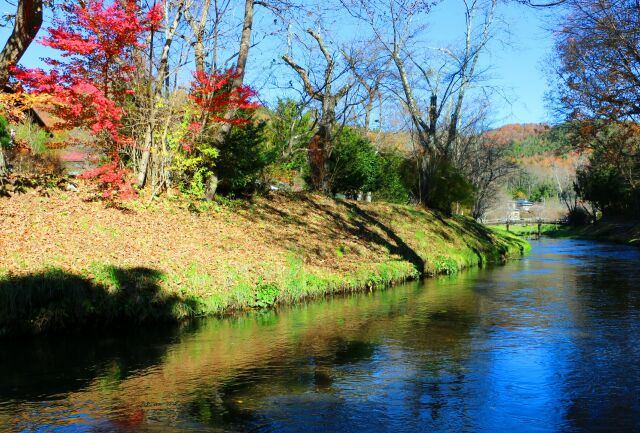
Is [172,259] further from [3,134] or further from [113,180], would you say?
[3,134]

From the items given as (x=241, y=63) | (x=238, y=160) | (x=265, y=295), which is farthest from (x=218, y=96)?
(x=265, y=295)

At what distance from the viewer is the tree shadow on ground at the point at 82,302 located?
36.0 feet

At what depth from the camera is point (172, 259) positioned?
1428cm

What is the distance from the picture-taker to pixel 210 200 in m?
19.1

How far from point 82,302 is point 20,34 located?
29.2 ft

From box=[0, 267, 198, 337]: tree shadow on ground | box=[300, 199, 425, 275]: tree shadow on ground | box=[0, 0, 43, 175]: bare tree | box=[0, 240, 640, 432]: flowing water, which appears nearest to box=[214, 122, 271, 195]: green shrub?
box=[300, 199, 425, 275]: tree shadow on ground

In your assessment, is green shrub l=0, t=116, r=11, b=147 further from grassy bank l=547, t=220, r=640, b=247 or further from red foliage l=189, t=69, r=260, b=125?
grassy bank l=547, t=220, r=640, b=247

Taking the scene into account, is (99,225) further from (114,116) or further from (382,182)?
(382,182)

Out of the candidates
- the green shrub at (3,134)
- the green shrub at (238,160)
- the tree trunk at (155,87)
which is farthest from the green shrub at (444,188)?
the green shrub at (3,134)

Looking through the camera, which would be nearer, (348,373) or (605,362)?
(348,373)

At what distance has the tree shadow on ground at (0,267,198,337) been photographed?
432 inches

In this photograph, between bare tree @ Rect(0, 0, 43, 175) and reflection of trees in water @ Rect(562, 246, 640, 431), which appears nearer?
reflection of trees in water @ Rect(562, 246, 640, 431)

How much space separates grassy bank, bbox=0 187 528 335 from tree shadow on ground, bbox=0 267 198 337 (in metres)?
0.02

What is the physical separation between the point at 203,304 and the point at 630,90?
17.3 m
